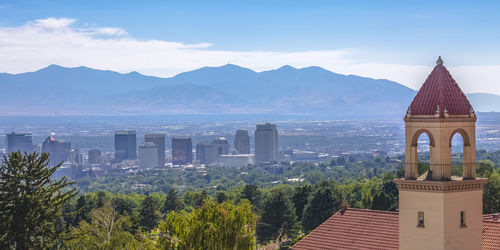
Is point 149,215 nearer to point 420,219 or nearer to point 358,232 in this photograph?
point 358,232

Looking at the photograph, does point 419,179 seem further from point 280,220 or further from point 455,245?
point 280,220

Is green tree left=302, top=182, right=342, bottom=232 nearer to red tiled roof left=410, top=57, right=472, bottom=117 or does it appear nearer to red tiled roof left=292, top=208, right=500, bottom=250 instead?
red tiled roof left=292, top=208, right=500, bottom=250

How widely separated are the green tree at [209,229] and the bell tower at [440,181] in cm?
665

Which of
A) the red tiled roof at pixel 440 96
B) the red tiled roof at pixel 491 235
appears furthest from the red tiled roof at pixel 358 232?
the red tiled roof at pixel 440 96

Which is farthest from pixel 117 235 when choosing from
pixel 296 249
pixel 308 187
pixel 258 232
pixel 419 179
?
pixel 308 187

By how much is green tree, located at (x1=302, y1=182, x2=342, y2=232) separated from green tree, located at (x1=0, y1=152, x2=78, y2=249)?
130ft

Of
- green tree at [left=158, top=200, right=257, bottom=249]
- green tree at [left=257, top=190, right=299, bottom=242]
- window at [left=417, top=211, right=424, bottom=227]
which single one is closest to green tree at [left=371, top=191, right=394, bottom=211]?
green tree at [left=257, top=190, right=299, bottom=242]

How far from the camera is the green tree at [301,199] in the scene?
7588cm

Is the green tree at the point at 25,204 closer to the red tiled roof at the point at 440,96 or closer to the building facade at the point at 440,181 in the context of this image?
the building facade at the point at 440,181

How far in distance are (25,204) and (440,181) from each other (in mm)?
15415

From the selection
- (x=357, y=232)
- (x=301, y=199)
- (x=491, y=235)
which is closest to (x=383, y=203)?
(x=301, y=199)

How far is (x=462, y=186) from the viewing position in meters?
25.6

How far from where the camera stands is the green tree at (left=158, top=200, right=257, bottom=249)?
29500 mm

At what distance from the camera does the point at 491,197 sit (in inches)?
2206
